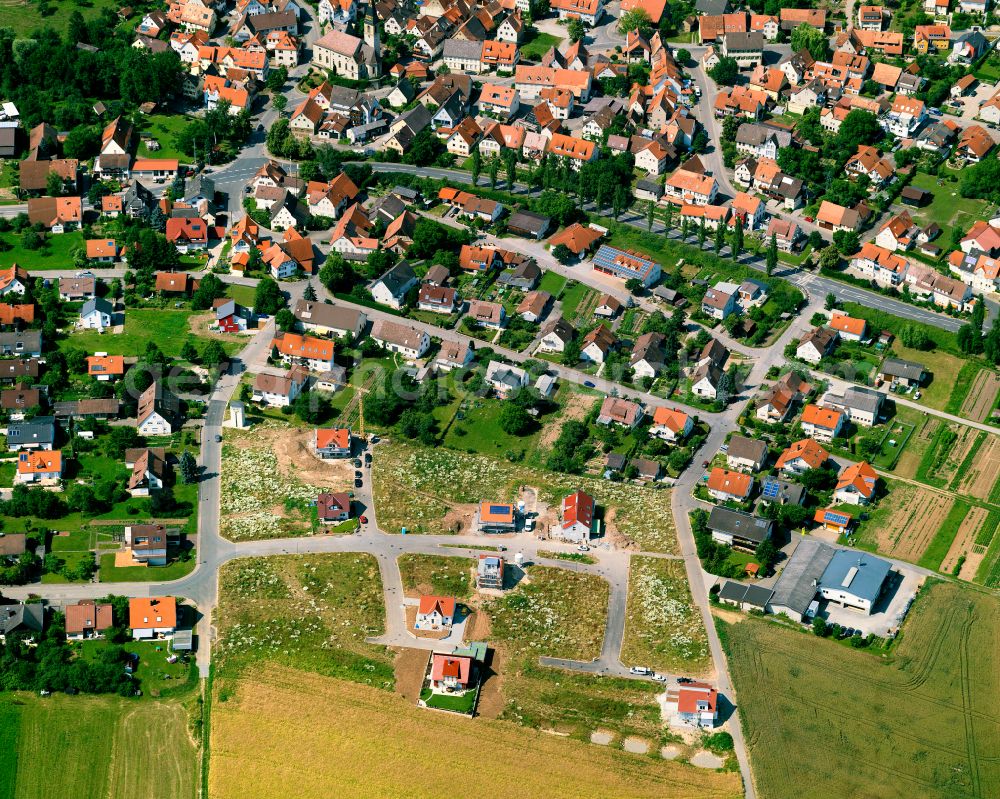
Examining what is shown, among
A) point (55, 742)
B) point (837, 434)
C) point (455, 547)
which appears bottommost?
point (55, 742)

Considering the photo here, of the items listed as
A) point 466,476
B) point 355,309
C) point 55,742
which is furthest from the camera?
point 355,309

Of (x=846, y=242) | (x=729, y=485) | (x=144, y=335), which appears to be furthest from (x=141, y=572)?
(x=846, y=242)

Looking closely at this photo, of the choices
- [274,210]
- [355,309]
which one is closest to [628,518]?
[355,309]

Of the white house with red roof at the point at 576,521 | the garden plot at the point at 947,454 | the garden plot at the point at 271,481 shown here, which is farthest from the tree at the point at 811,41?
the garden plot at the point at 271,481

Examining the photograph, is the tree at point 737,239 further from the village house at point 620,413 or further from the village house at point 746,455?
the village house at point 746,455

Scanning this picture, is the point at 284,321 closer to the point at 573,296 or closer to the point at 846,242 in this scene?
the point at 573,296

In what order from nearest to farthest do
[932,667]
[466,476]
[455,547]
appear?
1. [932,667]
2. [455,547]
3. [466,476]

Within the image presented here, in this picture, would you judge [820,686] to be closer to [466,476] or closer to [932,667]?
[932,667]
